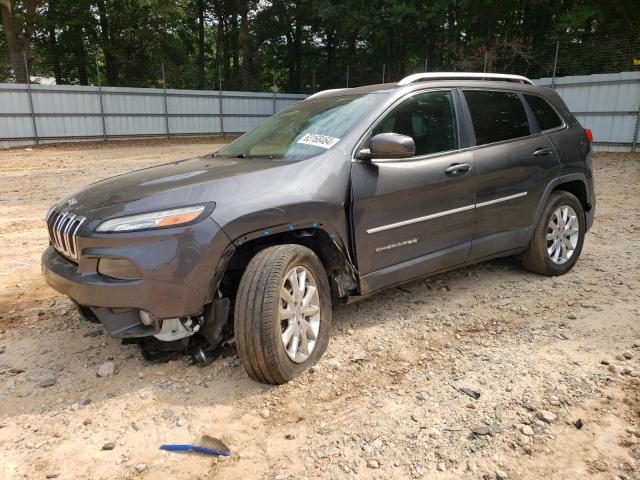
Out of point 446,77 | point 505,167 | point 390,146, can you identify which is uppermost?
point 446,77

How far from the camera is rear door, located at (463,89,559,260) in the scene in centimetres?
385

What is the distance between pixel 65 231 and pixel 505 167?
321cm

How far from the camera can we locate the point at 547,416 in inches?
98.2

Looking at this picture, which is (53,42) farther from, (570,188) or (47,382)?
(570,188)

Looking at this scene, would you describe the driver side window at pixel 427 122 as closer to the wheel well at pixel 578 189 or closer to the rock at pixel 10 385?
the wheel well at pixel 578 189

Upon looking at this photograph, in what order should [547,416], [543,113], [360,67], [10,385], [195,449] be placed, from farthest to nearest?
1. [360,67]
2. [543,113]
3. [10,385]
4. [547,416]
5. [195,449]

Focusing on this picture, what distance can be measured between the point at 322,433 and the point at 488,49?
22.9 meters

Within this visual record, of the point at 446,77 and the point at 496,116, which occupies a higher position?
the point at 446,77

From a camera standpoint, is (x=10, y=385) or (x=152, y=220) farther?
(x=10, y=385)

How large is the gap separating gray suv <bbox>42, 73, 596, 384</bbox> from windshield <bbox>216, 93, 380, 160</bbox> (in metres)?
0.02

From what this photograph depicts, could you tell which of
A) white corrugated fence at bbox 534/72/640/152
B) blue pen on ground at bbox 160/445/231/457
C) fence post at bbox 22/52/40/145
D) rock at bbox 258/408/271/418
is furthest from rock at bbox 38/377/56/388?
fence post at bbox 22/52/40/145

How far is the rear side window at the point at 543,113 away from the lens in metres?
4.41

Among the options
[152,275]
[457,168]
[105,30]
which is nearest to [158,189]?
[152,275]

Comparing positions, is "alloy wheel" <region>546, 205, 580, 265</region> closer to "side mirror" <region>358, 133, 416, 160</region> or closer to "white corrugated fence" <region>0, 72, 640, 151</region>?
"side mirror" <region>358, 133, 416, 160</region>
